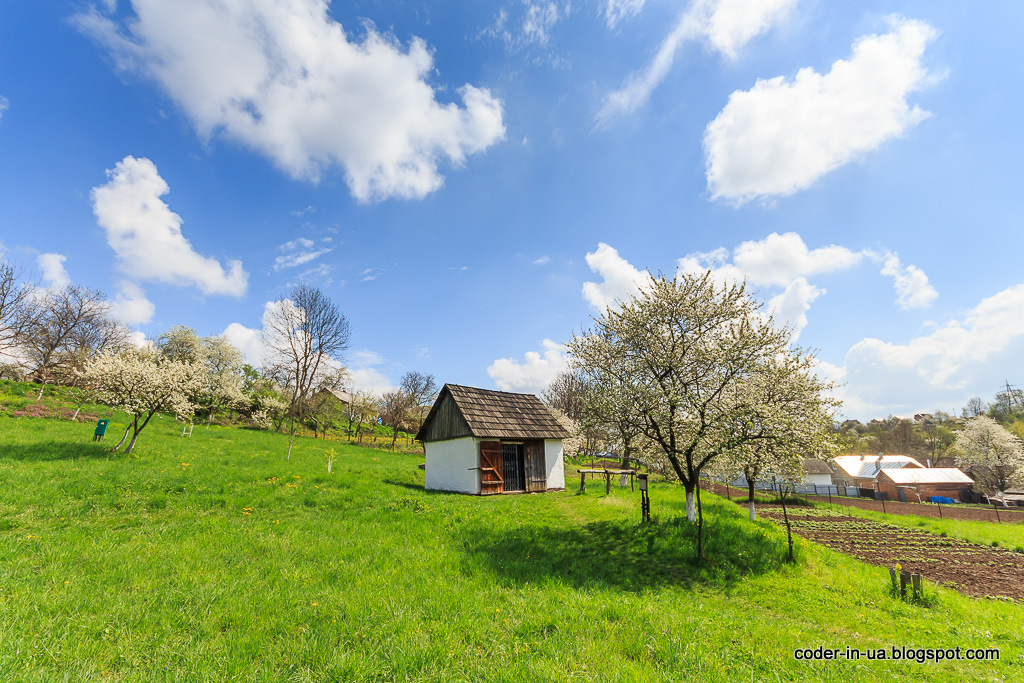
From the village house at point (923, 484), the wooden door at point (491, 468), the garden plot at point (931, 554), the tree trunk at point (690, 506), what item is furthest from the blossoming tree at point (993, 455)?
the wooden door at point (491, 468)

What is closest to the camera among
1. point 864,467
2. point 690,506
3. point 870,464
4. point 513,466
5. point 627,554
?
point 627,554

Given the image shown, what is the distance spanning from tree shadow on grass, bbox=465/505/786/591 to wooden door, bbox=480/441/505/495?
28.8ft

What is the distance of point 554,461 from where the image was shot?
25.0m

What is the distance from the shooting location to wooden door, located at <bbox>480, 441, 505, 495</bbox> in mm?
21578

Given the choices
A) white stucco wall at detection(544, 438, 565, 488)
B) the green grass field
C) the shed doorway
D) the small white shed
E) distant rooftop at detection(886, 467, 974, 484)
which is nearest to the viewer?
the green grass field

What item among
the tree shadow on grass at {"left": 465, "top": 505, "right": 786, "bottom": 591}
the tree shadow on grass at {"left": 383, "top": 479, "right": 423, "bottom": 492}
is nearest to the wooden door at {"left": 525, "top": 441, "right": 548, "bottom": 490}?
the tree shadow on grass at {"left": 383, "top": 479, "right": 423, "bottom": 492}

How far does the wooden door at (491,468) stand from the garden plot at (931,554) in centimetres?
1598

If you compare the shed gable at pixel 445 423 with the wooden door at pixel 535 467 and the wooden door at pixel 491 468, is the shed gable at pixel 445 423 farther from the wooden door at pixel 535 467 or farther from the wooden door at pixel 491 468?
the wooden door at pixel 535 467

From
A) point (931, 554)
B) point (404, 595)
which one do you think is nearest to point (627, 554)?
point (404, 595)

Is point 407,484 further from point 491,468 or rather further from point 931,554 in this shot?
point 931,554

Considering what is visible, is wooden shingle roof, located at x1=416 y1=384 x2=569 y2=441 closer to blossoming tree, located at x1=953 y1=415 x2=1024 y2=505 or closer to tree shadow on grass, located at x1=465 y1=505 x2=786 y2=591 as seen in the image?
tree shadow on grass, located at x1=465 y1=505 x2=786 y2=591

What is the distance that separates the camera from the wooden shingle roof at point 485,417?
22.5m

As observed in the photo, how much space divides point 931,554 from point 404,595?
24.4 m

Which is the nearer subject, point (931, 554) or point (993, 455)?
point (931, 554)
